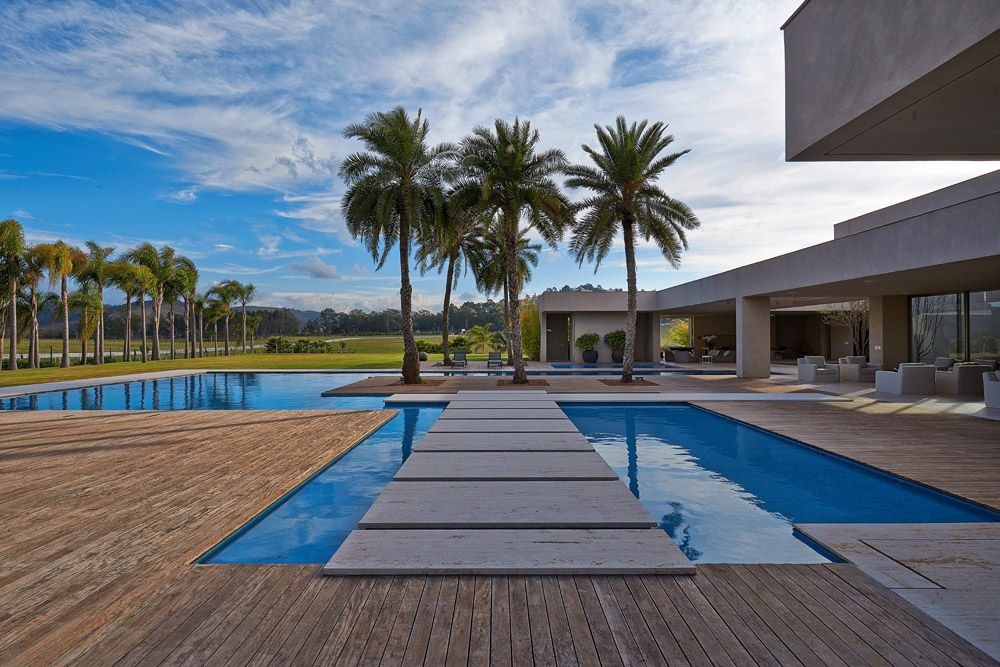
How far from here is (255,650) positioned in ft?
8.63

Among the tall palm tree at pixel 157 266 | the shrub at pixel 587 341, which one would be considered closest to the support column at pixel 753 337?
the shrub at pixel 587 341

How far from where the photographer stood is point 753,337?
1930 cm

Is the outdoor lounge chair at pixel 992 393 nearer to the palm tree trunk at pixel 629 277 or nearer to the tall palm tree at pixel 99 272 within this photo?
the palm tree trunk at pixel 629 277

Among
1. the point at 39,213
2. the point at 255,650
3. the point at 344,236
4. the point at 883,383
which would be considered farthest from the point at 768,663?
the point at 39,213

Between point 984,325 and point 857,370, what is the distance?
3512 millimetres

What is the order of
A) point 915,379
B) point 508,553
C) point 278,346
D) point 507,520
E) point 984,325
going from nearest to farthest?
1. point 508,553
2. point 507,520
3. point 915,379
4. point 984,325
5. point 278,346

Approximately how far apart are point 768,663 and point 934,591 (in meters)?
1.65

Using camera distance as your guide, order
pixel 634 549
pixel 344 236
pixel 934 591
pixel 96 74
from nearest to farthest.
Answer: pixel 934 591
pixel 634 549
pixel 344 236
pixel 96 74

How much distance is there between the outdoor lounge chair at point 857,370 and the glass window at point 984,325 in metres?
2.59

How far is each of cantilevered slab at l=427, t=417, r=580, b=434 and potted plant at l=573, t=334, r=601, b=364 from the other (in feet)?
58.3

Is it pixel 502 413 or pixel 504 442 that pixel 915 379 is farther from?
pixel 504 442

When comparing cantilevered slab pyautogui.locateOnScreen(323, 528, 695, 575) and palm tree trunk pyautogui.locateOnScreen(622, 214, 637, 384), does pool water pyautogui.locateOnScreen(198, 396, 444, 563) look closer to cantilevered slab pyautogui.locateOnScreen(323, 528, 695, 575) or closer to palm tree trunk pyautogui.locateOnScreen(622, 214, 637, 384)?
cantilevered slab pyautogui.locateOnScreen(323, 528, 695, 575)

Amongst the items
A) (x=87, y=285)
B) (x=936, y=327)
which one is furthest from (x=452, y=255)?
(x=87, y=285)

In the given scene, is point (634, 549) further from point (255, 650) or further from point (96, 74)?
point (96, 74)
